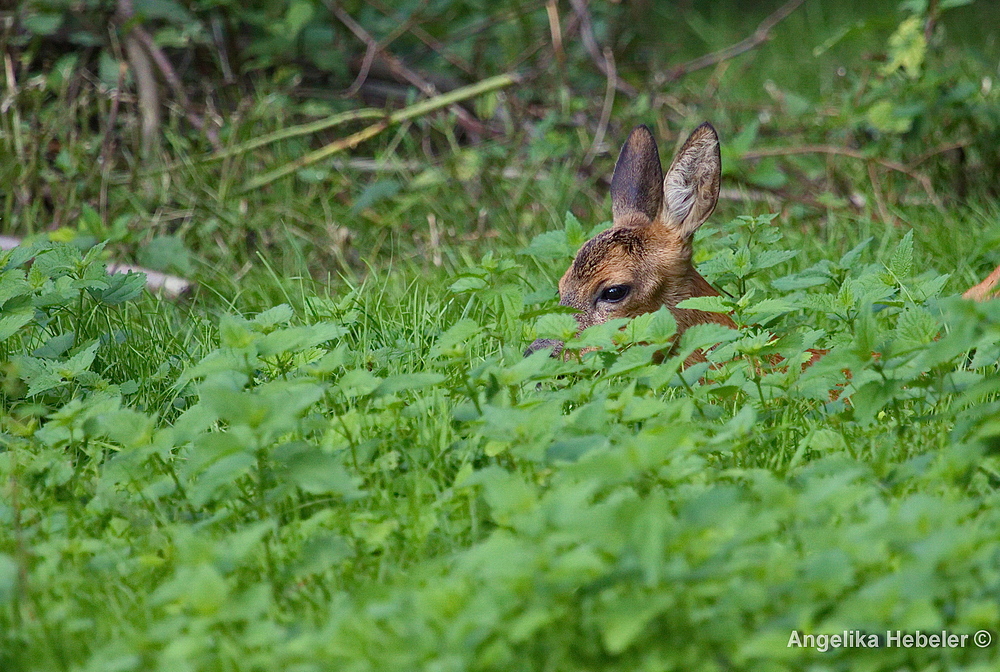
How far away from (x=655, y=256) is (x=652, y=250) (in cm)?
3

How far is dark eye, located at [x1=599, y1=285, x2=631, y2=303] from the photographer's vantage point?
140 inches

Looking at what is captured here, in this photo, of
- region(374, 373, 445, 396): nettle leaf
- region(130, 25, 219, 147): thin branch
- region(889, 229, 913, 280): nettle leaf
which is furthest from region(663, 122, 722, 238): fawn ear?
region(130, 25, 219, 147): thin branch

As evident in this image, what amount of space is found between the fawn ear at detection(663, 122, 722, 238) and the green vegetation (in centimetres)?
12

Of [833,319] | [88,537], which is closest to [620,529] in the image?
[88,537]

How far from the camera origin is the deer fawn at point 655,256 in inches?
140

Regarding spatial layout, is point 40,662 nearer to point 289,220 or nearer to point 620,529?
point 620,529

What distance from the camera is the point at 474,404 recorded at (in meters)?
2.59

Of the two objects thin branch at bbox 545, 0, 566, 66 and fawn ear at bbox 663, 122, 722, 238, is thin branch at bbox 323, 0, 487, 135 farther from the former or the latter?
fawn ear at bbox 663, 122, 722, 238

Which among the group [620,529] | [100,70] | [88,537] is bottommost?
[88,537]

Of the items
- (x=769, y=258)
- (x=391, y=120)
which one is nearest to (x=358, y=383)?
(x=769, y=258)

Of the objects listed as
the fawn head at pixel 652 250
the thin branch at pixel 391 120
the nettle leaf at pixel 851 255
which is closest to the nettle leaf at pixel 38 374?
the fawn head at pixel 652 250

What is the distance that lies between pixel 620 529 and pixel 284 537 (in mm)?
781

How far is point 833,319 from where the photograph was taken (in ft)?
10.9

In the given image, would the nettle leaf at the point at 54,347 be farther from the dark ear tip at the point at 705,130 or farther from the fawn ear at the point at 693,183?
the dark ear tip at the point at 705,130
